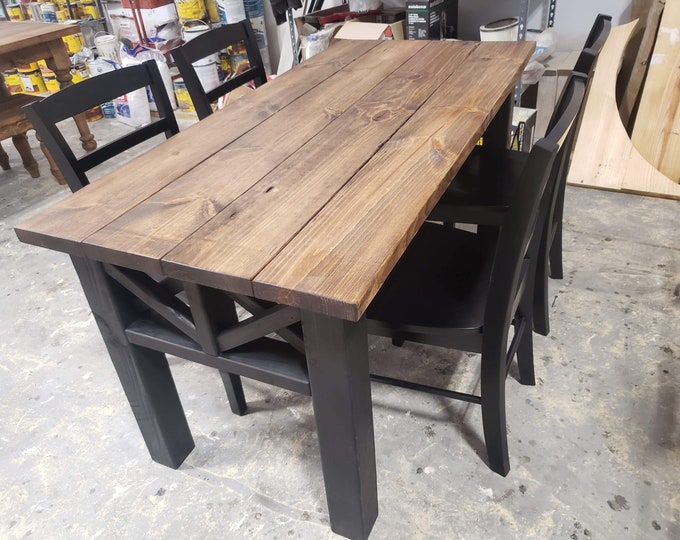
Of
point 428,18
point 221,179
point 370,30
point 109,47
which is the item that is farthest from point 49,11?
point 221,179

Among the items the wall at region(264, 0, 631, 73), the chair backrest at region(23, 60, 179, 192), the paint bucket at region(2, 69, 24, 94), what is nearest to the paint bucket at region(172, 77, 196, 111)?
the paint bucket at region(2, 69, 24, 94)

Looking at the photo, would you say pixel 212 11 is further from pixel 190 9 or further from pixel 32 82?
pixel 32 82

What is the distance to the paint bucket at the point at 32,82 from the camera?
4.11 metres

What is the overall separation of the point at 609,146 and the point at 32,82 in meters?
3.94

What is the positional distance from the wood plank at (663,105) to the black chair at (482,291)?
4.89ft

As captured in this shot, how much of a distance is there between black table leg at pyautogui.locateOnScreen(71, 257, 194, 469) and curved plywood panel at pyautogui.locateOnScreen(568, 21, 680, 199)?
6.48 ft

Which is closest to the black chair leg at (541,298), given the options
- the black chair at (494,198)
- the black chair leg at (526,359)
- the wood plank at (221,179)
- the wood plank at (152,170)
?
the black chair at (494,198)

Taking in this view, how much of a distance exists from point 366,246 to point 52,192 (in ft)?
8.94

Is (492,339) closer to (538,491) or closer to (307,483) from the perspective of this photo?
(538,491)

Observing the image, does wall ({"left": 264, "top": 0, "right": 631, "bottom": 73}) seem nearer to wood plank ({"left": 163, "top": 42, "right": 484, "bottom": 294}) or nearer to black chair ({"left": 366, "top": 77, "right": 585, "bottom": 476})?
wood plank ({"left": 163, "top": 42, "right": 484, "bottom": 294})

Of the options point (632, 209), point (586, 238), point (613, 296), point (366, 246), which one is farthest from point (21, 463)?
point (632, 209)

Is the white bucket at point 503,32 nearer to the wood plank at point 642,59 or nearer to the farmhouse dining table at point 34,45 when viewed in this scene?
the wood plank at point 642,59

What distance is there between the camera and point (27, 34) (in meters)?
2.85

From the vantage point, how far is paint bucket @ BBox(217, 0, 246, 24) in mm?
3412
